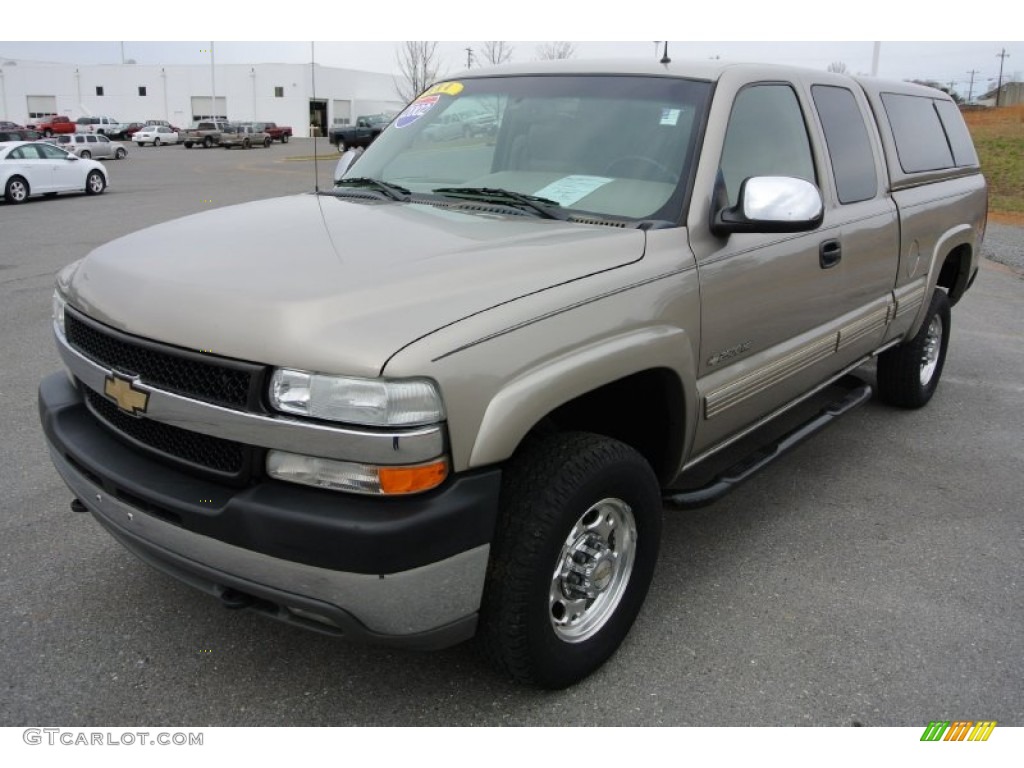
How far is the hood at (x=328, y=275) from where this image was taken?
2141mm

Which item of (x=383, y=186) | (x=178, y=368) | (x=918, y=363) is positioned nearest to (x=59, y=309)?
(x=178, y=368)

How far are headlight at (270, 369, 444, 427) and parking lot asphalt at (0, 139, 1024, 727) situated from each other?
106 centimetres

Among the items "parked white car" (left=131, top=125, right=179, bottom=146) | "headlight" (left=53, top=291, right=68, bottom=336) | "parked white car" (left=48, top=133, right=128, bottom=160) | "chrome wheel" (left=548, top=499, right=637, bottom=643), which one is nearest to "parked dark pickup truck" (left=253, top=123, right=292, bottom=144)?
"parked white car" (left=131, top=125, right=179, bottom=146)

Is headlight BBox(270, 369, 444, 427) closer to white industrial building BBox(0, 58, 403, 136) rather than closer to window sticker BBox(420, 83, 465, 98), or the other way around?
window sticker BBox(420, 83, 465, 98)

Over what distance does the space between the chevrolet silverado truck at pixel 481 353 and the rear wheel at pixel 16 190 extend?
18.2 metres

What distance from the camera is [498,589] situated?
2.37 meters

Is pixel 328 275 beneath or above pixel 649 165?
beneath

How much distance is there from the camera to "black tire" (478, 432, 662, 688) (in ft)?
7.77

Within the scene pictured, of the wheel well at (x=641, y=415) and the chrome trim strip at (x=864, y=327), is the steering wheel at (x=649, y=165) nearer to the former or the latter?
the wheel well at (x=641, y=415)

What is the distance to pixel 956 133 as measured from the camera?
571cm

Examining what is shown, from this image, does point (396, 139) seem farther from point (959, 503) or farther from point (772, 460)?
point (959, 503)

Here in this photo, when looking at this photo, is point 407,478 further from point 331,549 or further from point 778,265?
point 778,265

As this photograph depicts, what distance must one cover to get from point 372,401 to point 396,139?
2.21m

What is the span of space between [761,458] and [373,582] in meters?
2.10
